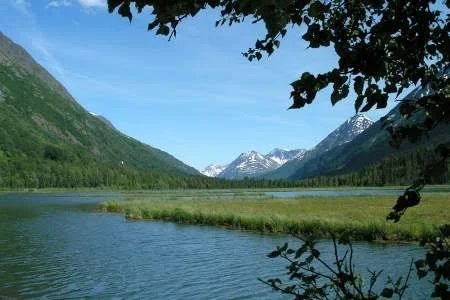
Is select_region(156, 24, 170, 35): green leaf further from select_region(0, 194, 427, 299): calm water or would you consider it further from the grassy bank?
the grassy bank

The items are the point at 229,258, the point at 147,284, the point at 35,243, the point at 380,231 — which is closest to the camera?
the point at 147,284

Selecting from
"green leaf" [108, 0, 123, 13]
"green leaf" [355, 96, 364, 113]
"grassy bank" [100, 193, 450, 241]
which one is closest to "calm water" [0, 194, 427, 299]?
"grassy bank" [100, 193, 450, 241]

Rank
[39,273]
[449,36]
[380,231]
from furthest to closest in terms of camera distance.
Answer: [380,231], [39,273], [449,36]

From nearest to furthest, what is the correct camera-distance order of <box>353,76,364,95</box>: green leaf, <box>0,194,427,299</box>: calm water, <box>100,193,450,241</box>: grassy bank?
<box>353,76,364,95</box>: green leaf < <box>0,194,427,299</box>: calm water < <box>100,193,450,241</box>: grassy bank

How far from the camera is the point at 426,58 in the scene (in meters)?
4.66

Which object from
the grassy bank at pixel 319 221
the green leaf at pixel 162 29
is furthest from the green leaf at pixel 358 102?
the grassy bank at pixel 319 221

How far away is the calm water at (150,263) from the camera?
2470cm

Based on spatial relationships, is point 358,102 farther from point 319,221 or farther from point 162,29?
point 319,221

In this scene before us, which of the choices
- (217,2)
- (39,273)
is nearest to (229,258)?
(39,273)

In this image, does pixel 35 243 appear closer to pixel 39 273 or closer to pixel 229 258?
pixel 39 273

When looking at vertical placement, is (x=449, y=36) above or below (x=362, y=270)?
above

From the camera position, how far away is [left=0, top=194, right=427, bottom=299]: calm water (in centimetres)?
2470

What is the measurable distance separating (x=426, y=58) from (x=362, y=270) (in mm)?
24815

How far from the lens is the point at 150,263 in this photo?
3262cm
